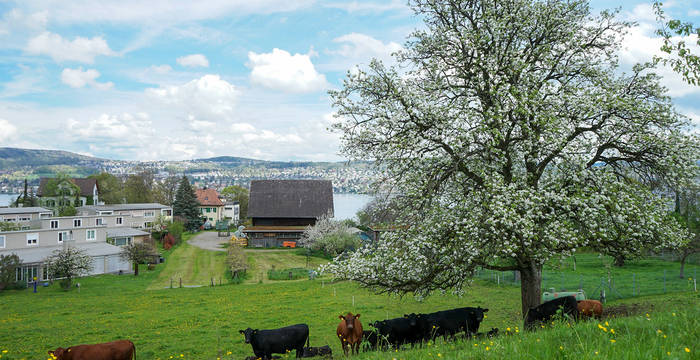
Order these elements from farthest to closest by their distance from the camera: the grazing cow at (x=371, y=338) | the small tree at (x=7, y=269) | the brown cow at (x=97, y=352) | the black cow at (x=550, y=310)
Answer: the small tree at (x=7, y=269), the grazing cow at (x=371, y=338), the black cow at (x=550, y=310), the brown cow at (x=97, y=352)

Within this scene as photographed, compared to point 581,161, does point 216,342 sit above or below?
below

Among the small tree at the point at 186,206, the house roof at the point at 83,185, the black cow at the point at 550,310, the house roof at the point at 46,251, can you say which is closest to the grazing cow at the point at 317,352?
the black cow at the point at 550,310

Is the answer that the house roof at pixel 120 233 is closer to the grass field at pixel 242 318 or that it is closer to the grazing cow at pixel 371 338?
the grass field at pixel 242 318

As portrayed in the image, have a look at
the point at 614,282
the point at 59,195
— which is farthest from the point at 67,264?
the point at 59,195

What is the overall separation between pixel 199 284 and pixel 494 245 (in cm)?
3544

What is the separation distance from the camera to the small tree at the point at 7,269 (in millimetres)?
37000

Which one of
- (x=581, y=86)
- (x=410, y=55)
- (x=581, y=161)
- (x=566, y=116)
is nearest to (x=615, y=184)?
(x=581, y=161)

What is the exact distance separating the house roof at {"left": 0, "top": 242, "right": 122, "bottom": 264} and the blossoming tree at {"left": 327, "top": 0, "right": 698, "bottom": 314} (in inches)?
1624

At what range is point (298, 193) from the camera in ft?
249

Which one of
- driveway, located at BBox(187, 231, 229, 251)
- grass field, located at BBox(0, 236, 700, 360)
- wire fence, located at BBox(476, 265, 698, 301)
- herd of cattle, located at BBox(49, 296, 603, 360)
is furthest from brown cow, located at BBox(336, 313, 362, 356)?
driveway, located at BBox(187, 231, 229, 251)

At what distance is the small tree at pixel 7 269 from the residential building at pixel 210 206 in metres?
72.2

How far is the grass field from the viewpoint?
709 centimetres

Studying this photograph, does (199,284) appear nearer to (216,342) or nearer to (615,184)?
(216,342)

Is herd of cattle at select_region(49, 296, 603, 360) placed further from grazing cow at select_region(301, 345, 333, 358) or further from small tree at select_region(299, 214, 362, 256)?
small tree at select_region(299, 214, 362, 256)
